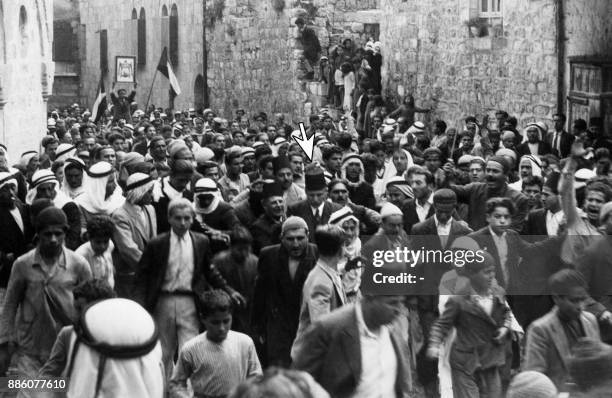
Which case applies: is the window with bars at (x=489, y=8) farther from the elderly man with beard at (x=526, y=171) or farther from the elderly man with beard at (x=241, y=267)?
the elderly man with beard at (x=241, y=267)

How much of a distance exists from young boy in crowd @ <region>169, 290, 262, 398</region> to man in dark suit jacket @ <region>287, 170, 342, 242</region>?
311 centimetres

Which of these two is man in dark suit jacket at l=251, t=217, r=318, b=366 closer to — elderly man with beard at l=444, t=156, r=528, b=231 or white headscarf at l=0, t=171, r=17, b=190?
white headscarf at l=0, t=171, r=17, b=190

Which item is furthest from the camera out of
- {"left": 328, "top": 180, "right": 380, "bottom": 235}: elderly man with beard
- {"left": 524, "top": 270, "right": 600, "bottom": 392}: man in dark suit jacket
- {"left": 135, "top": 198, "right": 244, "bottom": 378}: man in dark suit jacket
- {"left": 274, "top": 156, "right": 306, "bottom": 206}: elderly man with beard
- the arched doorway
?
the arched doorway

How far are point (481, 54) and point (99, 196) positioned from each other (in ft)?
38.8

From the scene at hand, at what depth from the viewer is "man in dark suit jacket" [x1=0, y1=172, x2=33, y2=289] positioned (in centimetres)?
1015

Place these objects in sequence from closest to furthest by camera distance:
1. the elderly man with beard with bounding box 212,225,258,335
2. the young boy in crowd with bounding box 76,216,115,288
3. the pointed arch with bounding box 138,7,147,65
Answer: the young boy in crowd with bounding box 76,216,115,288
the elderly man with beard with bounding box 212,225,258,335
the pointed arch with bounding box 138,7,147,65

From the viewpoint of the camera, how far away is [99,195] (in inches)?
450

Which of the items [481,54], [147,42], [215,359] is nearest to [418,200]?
[215,359]

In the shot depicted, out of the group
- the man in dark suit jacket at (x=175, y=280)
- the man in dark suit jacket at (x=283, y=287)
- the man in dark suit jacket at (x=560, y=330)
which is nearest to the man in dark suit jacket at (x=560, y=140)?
the man in dark suit jacket at (x=283, y=287)

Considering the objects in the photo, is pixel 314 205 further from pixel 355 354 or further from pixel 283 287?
pixel 355 354

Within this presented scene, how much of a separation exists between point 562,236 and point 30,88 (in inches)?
567

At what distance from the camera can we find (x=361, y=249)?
9.72 m

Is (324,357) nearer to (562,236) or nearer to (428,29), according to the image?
(562,236)

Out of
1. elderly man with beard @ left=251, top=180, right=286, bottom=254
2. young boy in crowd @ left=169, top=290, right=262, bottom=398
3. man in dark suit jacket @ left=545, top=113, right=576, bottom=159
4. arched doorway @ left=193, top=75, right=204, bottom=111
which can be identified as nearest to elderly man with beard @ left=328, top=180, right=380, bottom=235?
elderly man with beard @ left=251, top=180, right=286, bottom=254
